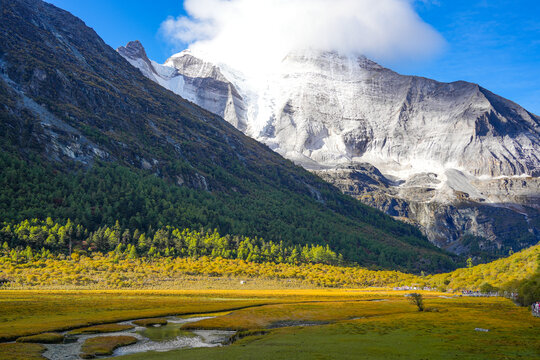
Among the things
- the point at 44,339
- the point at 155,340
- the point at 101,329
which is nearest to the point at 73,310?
the point at 101,329

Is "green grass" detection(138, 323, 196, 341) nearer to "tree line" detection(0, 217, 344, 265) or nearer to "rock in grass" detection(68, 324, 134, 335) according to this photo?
"rock in grass" detection(68, 324, 134, 335)

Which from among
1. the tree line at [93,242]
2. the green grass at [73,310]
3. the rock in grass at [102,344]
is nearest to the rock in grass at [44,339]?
the green grass at [73,310]

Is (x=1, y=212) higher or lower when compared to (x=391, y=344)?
higher

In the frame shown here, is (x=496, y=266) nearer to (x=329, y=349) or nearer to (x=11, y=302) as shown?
(x=329, y=349)

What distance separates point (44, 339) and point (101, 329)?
33.0 ft

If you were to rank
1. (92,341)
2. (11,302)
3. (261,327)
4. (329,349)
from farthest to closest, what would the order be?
1. (11,302)
2. (261,327)
3. (92,341)
4. (329,349)

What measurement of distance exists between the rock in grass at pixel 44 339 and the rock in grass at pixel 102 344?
3757mm

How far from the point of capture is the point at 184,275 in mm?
160750

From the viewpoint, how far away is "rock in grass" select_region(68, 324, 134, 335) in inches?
2528

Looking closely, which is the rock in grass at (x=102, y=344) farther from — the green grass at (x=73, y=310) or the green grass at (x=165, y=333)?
the green grass at (x=73, y=310)

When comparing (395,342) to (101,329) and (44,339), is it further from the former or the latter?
(44,339)

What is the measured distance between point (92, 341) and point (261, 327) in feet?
83.0

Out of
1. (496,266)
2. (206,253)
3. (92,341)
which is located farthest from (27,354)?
(496,266)

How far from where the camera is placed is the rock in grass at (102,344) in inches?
2039
